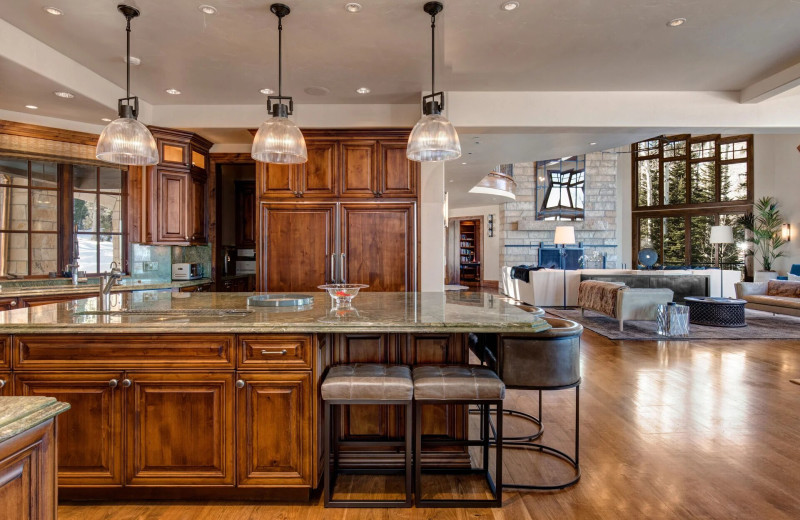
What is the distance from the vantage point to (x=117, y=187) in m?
4.73

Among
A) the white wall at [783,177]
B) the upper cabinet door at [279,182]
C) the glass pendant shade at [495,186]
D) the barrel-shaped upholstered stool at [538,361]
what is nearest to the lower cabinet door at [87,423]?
the barrel-shaped upholstered stool at [538,361]

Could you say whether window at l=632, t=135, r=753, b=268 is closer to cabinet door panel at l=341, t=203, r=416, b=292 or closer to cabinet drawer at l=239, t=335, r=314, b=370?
cabinet door panel at l=341, t=203, r=416, b=292

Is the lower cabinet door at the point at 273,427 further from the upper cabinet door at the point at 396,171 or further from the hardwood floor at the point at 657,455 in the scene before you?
the upper cabinet door at the point at 396,171

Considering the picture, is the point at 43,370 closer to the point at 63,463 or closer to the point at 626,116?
the point at 63,463

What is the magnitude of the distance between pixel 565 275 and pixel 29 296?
7.88 m

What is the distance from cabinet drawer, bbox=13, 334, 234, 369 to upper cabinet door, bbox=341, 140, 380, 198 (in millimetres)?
2604

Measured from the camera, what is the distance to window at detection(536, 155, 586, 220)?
40.4 ft

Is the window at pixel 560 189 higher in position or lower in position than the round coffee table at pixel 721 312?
higher

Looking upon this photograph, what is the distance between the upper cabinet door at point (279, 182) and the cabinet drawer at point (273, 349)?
259 centimetres

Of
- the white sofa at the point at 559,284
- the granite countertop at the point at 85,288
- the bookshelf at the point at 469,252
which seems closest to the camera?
the granite countertop at the point at 85,288

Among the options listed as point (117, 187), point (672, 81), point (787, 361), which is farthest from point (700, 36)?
point (117, 187)

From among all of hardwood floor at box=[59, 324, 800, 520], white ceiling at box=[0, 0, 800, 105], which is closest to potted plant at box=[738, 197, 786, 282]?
hardwood floor at box=[59, 324, 800, 520]

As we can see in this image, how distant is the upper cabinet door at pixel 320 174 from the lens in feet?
14.1

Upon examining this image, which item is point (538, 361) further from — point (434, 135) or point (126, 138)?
point (126, 138)
